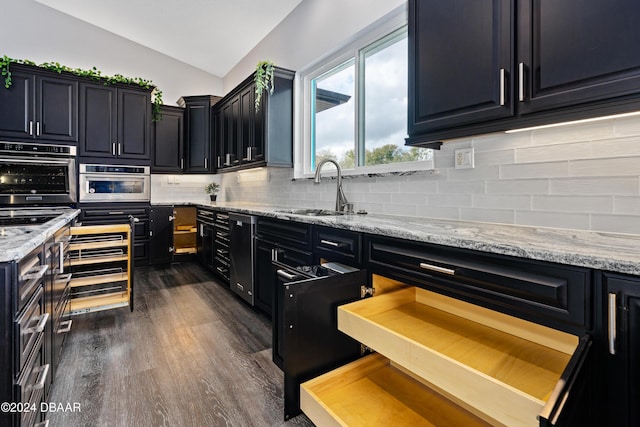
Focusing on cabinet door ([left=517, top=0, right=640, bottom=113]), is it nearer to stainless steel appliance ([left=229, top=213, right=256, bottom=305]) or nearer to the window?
the window

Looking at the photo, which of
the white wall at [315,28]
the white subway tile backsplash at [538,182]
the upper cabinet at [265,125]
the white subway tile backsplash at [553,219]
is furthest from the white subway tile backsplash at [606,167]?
the upper cabinet at [265,125]

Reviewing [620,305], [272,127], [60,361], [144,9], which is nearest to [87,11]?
[144,9]

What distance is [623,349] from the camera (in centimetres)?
81

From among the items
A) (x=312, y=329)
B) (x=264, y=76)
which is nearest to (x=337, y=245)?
→ (x=312, y=329)

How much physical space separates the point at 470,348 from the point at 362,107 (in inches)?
81.3

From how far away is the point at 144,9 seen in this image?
4.00m

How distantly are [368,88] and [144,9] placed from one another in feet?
10.9

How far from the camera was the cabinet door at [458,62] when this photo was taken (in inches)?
51.0

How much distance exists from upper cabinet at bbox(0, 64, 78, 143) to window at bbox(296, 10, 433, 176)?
2880 millimetres

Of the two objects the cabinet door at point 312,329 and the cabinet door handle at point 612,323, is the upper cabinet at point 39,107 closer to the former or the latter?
the cabinet door at point 312,329

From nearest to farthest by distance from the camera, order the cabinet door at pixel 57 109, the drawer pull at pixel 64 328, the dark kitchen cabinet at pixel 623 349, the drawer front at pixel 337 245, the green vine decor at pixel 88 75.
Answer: the dark kitchen cabinet at pixel 623 349
the drawer front at pixel 337 245
the drawer pull at pixel 64 328
the green vine decor at pixel 88 75
the cabinet door at pixel 57 109

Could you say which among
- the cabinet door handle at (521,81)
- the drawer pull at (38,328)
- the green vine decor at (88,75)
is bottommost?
the drawer pull at (38,328)

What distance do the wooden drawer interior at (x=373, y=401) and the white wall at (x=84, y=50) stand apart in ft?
17.3

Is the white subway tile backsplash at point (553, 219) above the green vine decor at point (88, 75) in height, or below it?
below
